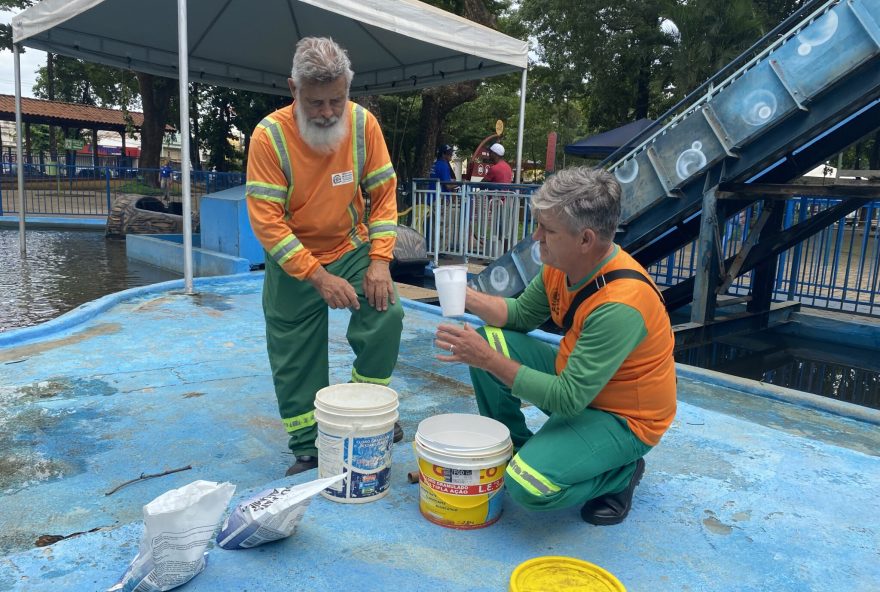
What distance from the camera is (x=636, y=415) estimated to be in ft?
7.54

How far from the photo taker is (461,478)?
86.5 inches

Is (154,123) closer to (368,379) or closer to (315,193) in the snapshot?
(315,193)

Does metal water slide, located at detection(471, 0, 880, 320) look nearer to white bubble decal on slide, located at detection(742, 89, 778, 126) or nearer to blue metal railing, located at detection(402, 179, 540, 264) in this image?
white bubble decal on slide, located at detection(742, 89, 778, 126)

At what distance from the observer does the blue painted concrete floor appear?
79.4 inches

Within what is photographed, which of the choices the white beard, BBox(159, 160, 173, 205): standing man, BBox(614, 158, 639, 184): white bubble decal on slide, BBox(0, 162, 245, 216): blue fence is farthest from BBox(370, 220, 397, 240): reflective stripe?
BBox(159, 160, 173, 205): standing man

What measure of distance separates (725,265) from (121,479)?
257 inches


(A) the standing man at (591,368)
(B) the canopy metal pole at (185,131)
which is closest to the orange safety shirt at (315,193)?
(A) the standing man at (591,368)

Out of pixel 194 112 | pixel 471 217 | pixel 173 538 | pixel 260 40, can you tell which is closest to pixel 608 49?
pixel 260 40

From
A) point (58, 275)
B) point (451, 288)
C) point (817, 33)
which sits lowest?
point (58, 275)

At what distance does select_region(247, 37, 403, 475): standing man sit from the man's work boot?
1.14m

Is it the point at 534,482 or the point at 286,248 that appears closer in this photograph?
the point at 534,482

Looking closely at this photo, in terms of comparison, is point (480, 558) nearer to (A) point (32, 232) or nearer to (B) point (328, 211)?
(B) point (328, 211)

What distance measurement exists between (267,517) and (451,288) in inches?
39.3

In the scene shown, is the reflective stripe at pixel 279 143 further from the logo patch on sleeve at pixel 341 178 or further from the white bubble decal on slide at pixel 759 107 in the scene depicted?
the white bubble decal on slide at pixel 759 107
